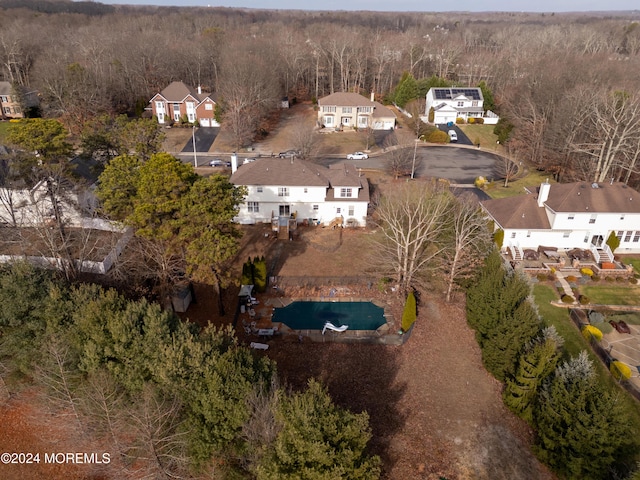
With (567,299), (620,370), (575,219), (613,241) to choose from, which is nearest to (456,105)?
(575,219)

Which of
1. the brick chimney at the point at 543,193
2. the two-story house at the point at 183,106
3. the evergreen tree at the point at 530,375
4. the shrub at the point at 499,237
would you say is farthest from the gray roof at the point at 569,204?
the two-story house at the point at 183,106

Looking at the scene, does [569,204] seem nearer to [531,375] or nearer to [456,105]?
Answer: [531,375]

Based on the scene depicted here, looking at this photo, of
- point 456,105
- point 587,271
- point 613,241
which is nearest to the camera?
point 587,271

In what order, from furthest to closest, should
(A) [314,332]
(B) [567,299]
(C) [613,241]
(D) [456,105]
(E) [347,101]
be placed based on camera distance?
(D) [456,105] < (E) [347,101] < (C) [613,241] < (B) [567,299] < (A) [314,332]

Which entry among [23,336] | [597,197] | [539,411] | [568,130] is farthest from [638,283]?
[23,336]

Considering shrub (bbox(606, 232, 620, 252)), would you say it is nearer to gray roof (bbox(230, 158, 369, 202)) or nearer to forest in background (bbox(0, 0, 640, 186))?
forest in background (bbox(0, 0, 640, 186))

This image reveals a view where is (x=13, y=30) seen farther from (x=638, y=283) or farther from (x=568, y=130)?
(x=638, y=283)

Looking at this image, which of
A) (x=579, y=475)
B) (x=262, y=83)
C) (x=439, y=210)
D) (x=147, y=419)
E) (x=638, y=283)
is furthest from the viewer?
(x=262, y=83)
